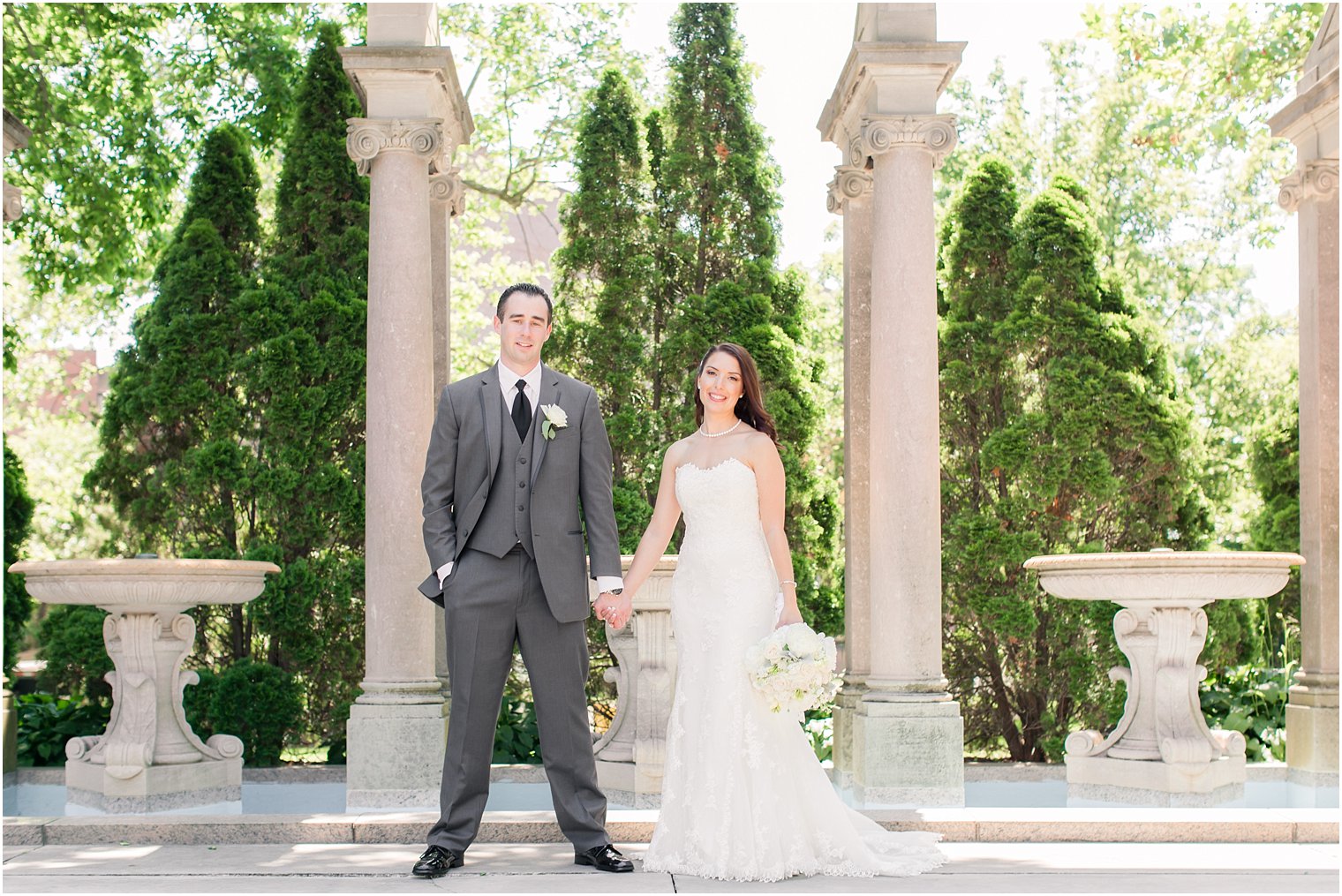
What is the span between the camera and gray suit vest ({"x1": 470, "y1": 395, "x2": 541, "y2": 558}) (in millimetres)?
5164

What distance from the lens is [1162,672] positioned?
7418mm

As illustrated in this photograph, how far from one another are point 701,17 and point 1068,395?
14.9 feet

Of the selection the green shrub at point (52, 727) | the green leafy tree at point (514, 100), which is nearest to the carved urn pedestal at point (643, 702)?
the green shrub at point (52, 727)

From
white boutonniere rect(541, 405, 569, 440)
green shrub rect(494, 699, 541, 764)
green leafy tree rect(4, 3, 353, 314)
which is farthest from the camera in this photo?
green leafy tree rect(4, 3, 353, 314)

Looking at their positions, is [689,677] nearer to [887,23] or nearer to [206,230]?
[887,23]

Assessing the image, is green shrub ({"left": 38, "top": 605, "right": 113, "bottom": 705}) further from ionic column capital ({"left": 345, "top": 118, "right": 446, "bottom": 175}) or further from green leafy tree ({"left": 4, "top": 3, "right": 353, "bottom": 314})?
ionic column capital ({"left": 345, "top": 118, "right": 446, "bottom": 175})

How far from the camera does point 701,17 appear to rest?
446 inches

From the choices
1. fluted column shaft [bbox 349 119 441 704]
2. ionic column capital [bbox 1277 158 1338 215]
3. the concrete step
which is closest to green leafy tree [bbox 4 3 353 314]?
fluted column shaft [bbox 349 119 441 704]

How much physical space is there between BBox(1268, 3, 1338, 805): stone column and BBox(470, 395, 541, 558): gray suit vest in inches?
210

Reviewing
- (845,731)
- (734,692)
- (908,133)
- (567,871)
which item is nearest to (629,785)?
(845,731)

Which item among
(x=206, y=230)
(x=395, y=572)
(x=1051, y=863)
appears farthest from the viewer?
(x=206, y=230)

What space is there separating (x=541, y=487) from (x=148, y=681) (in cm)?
375

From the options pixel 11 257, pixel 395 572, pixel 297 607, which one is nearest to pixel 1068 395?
pixel 395 572

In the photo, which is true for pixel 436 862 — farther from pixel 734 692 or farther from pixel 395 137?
pixel 395 137
